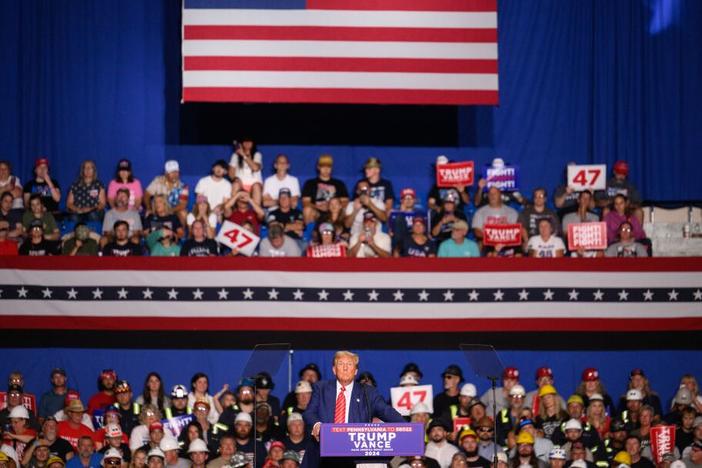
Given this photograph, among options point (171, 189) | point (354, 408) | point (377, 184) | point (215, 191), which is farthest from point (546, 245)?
point (354, 408)

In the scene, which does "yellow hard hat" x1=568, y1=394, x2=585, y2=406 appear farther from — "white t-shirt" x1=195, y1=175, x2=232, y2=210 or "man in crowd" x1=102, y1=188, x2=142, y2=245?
"man in crowd" x1=102, y1=188, x2=142, y2=245

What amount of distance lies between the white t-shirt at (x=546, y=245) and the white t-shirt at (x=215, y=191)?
3.97 metres

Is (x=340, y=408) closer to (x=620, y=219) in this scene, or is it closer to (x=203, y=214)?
(x=203, y=214)

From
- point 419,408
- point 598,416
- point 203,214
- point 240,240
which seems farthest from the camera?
point 203,214

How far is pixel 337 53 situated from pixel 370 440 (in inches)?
357

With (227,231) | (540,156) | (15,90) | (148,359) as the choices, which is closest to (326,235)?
(227,231)

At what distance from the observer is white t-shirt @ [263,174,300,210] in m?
17.4

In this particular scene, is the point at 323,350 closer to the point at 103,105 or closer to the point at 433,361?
the point at 433,361

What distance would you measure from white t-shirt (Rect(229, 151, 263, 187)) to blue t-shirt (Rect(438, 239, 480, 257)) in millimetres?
2700

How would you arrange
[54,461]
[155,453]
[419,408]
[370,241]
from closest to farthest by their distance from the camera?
[54,461] → [155,453] → [419,408] → [370,241]

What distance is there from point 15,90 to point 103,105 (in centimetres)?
122

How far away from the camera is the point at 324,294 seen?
15.6 meters

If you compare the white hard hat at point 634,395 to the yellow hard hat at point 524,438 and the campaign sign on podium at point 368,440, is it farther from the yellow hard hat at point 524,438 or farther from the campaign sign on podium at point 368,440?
the campaign sign on podium at point 368,440

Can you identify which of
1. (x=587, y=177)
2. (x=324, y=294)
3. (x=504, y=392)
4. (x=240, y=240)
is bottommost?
(x=504, y=392)
